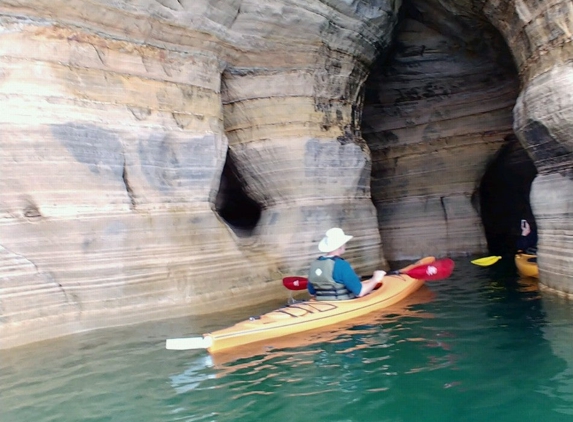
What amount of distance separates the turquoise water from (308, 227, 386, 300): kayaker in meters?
0.41

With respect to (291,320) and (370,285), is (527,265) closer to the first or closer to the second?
(370,285)

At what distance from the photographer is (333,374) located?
3.96 meters

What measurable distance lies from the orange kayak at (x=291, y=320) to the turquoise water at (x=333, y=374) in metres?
0.16

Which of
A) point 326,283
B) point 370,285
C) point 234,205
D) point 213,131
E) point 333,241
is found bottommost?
point 370,285

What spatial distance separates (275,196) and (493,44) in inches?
185

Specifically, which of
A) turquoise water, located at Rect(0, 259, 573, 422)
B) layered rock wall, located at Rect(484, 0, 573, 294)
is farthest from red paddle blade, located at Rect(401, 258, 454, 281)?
layered rock wall, located at Rect(484, 0, 573, 294)

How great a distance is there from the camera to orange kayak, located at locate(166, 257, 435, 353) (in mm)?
4723

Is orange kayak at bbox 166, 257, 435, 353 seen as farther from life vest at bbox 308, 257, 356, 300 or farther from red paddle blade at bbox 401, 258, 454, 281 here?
red paddle blade at bbox 401, 258, 454, 281

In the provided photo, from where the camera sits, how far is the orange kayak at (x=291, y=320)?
4.72 meters

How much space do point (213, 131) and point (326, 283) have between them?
3282mm

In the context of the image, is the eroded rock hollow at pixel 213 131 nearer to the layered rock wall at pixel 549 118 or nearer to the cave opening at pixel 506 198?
the layered rock wall at pixel 549 118

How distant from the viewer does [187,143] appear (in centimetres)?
768

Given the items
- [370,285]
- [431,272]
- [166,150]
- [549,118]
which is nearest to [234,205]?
[166,150]

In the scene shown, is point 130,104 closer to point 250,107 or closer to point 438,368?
point 250,107
